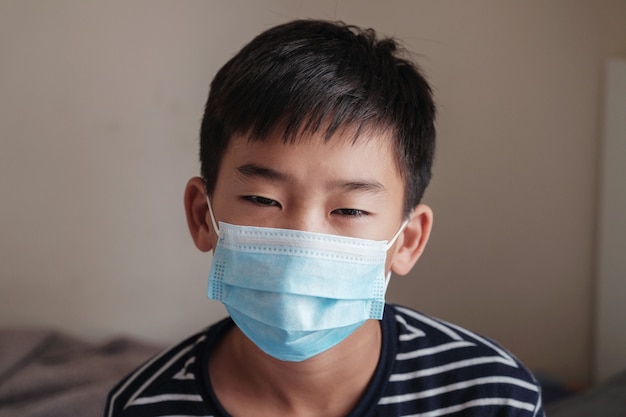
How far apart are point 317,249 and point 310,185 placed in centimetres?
9

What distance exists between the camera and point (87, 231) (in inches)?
69.7

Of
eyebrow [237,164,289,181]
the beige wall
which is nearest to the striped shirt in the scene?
eyebrow [237,164,289,181]

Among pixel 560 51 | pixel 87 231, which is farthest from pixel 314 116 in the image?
pixel 87 231

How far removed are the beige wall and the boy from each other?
0.50 meters

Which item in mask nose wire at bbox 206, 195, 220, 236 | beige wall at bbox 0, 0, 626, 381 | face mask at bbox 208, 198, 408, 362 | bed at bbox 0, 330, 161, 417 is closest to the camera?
face mask at bbox 208, 198, 408, 362

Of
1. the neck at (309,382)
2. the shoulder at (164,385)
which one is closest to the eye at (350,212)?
the neck at (309,382)

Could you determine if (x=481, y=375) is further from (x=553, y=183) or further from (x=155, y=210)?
(x=155, y=210)

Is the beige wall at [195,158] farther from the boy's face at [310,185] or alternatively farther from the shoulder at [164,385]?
the boy's face at [310,185]

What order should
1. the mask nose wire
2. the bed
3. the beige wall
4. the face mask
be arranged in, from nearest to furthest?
the face mask < the mask nose wire < the bed < the beige wall

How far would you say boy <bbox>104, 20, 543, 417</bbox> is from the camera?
99 centimetres

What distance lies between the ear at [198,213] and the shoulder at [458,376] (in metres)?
0.37

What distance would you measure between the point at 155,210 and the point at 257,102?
810 mm

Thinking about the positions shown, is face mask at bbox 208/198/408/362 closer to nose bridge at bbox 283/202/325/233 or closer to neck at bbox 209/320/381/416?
nose bridge at bbox 283/202/325/233

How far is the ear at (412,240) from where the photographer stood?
1168 mm
